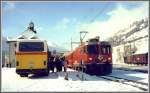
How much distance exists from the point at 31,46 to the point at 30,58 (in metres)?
0.92

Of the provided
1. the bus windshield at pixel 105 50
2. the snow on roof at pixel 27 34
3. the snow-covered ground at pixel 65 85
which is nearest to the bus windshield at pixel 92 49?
the bus windshield at pixel 105 50

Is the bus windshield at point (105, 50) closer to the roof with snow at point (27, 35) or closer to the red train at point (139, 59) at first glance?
the red train at point (139, 59)

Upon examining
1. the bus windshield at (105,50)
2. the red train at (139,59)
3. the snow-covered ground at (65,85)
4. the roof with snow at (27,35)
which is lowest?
the snow-covered ground at (65,85)

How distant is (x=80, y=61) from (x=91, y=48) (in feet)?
9.11

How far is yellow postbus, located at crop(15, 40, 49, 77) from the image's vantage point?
77.2 ft

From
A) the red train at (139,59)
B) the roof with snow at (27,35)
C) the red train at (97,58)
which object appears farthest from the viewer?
the roof with snow at (27,35)

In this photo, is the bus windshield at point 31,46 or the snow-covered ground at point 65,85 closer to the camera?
the snow-covered ground at point 65,85

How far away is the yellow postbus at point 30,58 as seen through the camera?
77.2ft

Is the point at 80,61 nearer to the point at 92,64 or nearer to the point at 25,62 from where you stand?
the point at 92,64

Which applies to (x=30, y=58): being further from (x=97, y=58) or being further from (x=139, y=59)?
(x=139, y=59)

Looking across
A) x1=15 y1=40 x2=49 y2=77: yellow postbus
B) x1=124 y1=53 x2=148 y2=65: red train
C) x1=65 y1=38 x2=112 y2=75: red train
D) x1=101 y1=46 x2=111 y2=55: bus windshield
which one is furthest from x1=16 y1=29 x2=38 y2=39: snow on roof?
x1=15 y1=40 x2=49 y2=77: yellow postbus

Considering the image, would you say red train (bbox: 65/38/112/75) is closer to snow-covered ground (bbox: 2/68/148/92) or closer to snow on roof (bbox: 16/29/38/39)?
snow-covered ground (bbox: 2/68/148/92)

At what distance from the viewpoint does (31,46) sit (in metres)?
24.1

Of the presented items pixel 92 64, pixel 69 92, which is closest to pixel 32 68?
pixel 92 64
